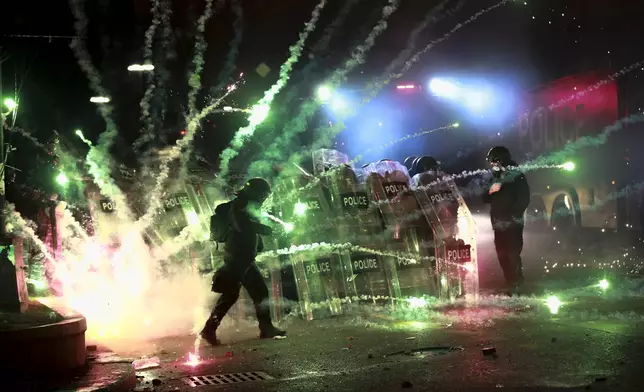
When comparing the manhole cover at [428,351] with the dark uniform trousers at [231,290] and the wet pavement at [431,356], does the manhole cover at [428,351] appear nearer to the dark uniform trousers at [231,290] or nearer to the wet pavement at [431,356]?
the wet pavement at [431,356]

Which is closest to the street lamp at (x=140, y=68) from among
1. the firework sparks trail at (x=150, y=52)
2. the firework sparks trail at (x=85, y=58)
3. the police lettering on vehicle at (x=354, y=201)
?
the firework sparks trail at (x=150, y=52)

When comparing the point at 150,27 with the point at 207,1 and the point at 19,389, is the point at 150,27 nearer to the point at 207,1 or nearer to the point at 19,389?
the point at 207,1

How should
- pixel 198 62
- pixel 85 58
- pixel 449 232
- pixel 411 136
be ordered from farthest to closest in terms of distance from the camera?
1. pixel 411 136
2. pixel 198 62
3. pixel 85 58
4. pixel 449 232

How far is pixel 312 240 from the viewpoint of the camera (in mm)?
9891

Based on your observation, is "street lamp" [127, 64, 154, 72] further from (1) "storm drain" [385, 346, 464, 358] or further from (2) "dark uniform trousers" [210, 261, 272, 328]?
(1) "storm drain" [385, 346, 464, 358]

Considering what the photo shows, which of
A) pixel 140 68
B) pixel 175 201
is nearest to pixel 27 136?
pixel 175 201

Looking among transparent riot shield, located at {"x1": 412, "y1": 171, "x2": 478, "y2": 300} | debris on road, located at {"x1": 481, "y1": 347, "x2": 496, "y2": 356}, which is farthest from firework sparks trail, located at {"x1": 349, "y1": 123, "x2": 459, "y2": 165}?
debris on road, located at {"x1": 481, "y1": 347, "x2": 496, "y2": 356}

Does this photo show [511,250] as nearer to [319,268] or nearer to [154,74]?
[319,268]

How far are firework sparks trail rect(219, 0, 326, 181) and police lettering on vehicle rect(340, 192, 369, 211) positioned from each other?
19.2ft

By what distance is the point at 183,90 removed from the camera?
58.7 ft

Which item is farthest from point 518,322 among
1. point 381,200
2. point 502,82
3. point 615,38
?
point 502,82

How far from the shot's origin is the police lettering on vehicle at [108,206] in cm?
1139

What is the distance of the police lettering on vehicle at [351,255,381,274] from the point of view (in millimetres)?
9906

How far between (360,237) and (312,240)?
0.71 metres
